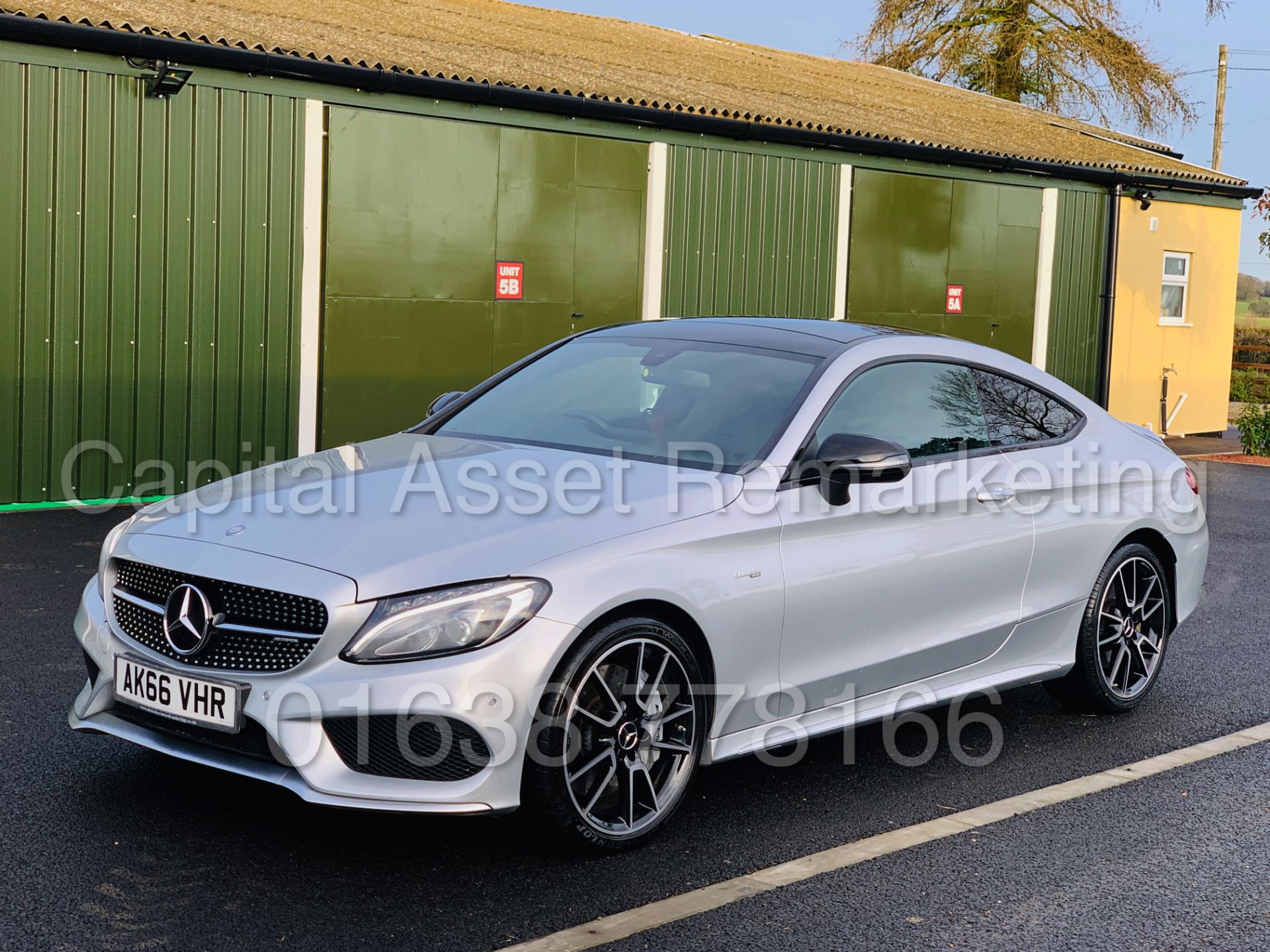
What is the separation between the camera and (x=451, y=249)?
13.3m

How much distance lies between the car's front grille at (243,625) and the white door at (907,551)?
148cm

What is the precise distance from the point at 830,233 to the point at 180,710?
13340 mm

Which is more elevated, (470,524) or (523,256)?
(523,256)

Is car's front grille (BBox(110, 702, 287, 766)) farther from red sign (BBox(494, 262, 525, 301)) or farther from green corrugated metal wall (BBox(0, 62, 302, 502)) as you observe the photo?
red sign (BBox(494, 262, 525, 301))

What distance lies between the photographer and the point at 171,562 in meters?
4.04

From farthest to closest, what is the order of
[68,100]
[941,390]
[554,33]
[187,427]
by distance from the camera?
1. [554,33]
2. [187,427]
3. [68,100]
4. [941,390]

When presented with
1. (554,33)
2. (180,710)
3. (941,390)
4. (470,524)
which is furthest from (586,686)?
(554,33)

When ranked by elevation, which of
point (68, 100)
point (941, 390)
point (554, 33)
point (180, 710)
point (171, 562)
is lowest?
point (180, 710)

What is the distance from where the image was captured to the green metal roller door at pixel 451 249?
41.5 feet

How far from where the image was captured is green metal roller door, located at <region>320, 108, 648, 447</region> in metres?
12.6

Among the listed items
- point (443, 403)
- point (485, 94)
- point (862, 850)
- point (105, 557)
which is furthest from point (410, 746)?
point (485, 94)

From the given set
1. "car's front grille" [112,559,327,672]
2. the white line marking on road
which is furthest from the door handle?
"car's front grille" [112,559,327,672]

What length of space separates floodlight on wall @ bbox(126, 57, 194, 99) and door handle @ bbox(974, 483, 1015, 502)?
810cm

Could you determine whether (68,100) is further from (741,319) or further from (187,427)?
(741,319)
